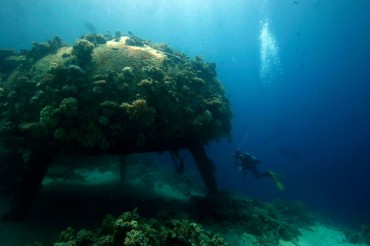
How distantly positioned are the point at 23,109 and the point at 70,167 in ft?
26.7

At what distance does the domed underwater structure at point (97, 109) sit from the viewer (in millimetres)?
9195

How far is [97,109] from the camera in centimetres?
946

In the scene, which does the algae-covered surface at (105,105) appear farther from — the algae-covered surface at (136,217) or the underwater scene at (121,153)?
the algae-covered surface at (136,217)

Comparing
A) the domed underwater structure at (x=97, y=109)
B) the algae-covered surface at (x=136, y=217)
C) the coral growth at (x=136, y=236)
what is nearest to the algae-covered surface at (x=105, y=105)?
the domed underwater structure at (x=97, y=109)

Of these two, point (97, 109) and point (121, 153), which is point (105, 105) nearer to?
point (97, 109)

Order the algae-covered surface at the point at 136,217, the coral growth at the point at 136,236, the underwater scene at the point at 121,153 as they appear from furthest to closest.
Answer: the underwater scene at the point at 121,153 → the algae-covered surface at the point at 136,217 → the coral growth at the point at 136,236

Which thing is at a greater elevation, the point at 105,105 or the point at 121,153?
the point at 105,105

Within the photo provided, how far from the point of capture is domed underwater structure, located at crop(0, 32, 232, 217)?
30.2ft

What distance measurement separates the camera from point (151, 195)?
15.1 m

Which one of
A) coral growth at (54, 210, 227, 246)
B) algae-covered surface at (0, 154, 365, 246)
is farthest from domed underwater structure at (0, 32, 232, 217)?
coral growth at (54, 210, 227, 246)

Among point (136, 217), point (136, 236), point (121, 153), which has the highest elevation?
point (121, 153)

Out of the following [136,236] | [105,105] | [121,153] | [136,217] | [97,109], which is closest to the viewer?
[136,236]


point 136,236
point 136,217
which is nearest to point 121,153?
point 136,217

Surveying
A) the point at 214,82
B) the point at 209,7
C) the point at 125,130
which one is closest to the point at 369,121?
the point at 209,7
